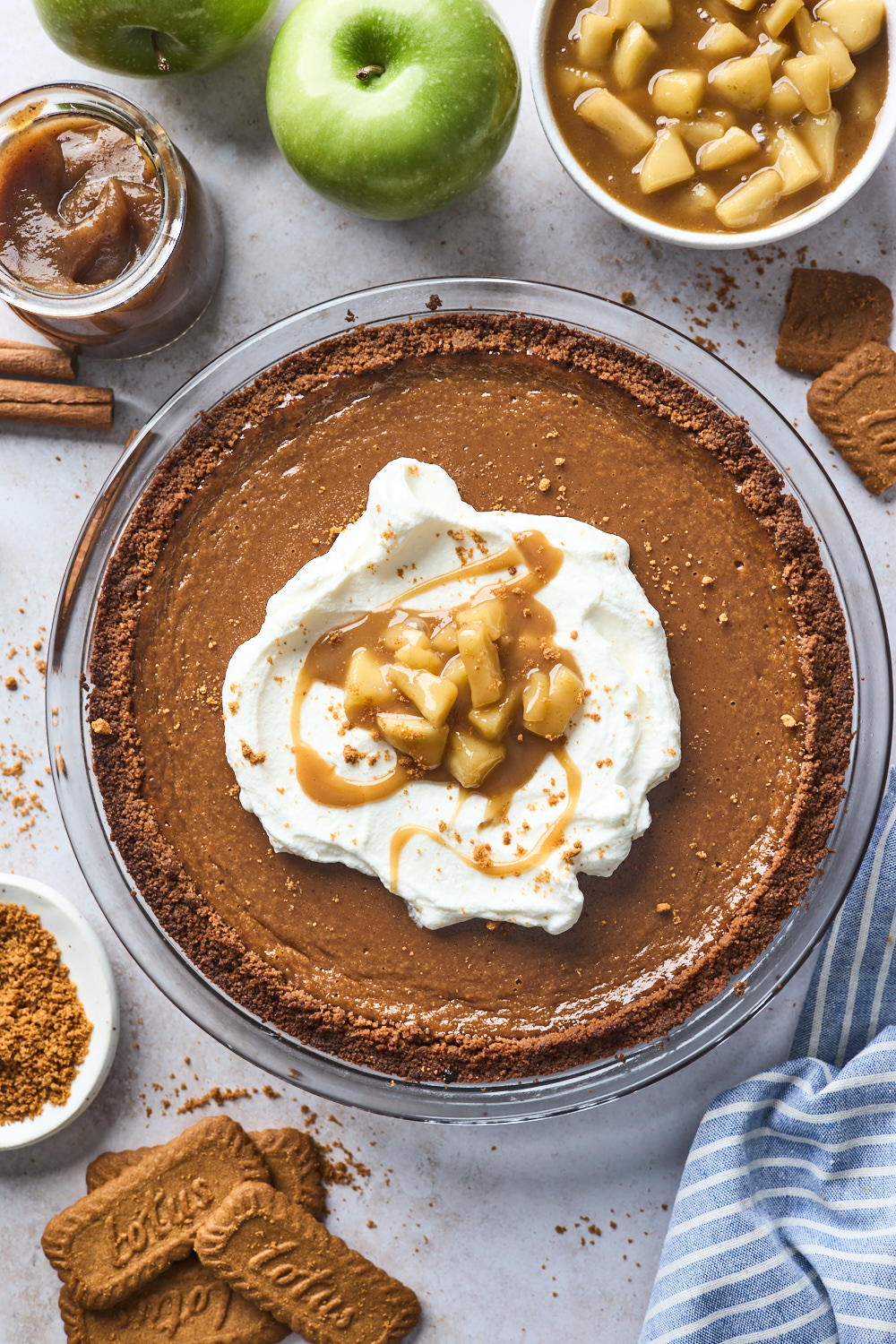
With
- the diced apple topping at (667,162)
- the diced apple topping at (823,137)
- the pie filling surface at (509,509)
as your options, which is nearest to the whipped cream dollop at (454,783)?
the pie filling surface at (509,509)

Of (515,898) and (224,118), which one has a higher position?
(224,118)

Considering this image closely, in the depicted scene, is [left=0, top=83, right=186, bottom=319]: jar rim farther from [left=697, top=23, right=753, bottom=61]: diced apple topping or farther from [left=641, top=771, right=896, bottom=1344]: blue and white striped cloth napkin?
[left=641, top=771, right=896, bottom=1344]: blue and white striped cloth napkin

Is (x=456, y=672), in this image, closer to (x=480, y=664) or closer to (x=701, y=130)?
(x=480, y=664)

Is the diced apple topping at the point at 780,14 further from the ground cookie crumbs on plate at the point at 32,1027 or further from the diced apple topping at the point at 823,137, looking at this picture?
the ground cookie crumbs on plate at the point at 32,1027

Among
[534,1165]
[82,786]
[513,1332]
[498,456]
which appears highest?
[498,456]

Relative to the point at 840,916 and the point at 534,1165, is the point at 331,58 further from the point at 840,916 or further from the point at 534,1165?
the point at 534,1165

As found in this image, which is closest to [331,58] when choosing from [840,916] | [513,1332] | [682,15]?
[682,15]

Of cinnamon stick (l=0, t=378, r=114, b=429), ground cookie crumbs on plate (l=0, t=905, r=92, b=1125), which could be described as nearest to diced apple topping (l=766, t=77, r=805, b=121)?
cinnamon stick (l=0, t=378, r=114, b=429)

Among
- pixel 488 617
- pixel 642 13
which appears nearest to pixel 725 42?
pixel 642 13
